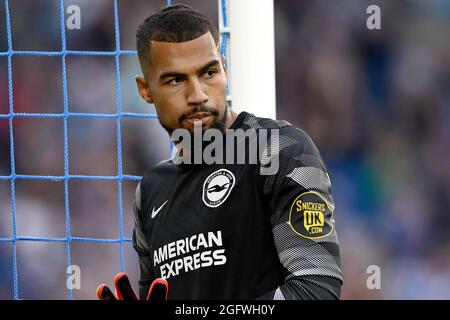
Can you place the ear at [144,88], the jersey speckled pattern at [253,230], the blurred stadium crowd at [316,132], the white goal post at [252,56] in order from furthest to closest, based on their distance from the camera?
the blurred stadium crowd at [316,132] → the white goal post at [252,56] → the ear at [144,88] → the jersey speckled pattern at [253,230]

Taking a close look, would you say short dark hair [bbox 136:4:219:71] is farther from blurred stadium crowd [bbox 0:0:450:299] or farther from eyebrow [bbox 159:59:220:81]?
blurred stadium crowd [bbox 0:0:450:299]

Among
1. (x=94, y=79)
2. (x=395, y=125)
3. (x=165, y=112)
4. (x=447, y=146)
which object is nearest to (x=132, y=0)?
(x=94, y=79)

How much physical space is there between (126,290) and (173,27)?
0.59 m

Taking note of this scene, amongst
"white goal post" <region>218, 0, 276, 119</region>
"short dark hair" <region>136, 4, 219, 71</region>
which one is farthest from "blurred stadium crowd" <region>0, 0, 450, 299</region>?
"short dark hair" <region>136, 4, 219, 71</region>

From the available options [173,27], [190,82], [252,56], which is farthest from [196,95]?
[252,56]

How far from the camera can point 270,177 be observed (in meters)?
1.64

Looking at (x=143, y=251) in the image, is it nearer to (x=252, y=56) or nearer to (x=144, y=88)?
(x=144, y=88)

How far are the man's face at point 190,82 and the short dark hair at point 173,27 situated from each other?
0.05 ft

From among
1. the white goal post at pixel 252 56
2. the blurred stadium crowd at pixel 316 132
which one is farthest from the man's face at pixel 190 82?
the blurred stadium crowd at pixel 316 132

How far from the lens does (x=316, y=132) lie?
5.39 metres

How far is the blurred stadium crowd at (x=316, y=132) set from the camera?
493cm

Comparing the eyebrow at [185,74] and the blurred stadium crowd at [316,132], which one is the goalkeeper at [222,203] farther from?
the blurred stadium crowd at [316,132]
